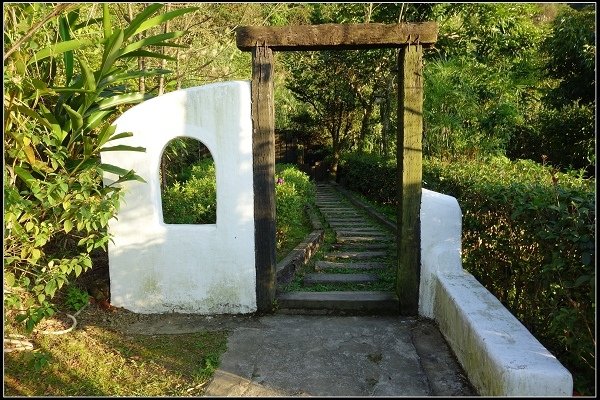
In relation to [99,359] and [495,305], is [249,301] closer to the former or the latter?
[99,359]

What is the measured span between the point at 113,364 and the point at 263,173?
2.07 metres

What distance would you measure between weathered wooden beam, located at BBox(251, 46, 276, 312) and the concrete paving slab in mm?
376

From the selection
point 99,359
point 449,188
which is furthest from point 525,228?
point 99,359

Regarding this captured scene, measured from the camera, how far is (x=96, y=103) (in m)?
4.36

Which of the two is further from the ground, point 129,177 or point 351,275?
point 129,177

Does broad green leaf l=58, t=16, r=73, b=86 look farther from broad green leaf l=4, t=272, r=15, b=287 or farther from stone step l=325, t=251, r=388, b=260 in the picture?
stone step l=325, t=251, r=388, b=260

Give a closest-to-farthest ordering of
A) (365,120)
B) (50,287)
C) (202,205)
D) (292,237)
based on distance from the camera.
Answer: (50,287)
(202,205)
(292,237)
(365,120)

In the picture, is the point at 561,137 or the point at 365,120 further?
the point at 365,120

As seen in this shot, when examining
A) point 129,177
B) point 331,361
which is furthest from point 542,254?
point 129,177

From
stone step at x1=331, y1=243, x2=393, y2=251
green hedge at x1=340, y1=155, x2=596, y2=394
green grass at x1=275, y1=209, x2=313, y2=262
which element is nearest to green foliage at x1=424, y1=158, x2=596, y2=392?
green hedge at x1=340, y1=155, x2=596, y2=394

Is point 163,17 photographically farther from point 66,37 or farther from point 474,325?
point 474,325

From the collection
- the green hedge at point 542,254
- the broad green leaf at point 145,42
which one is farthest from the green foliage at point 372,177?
the broad green leaf at point 145,42

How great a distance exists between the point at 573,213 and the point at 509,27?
1033 cm

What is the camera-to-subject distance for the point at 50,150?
3883mm
